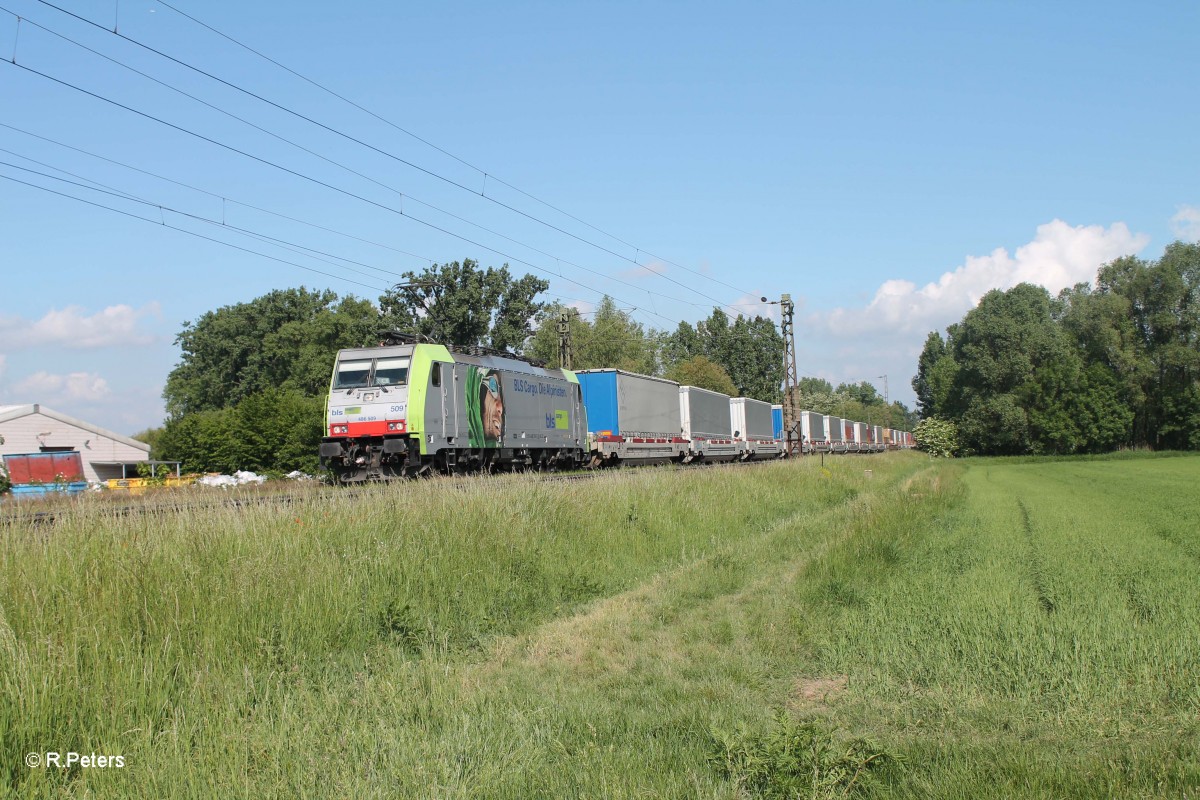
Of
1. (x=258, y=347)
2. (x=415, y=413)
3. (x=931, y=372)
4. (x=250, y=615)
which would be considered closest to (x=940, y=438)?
(x=931, y=372)

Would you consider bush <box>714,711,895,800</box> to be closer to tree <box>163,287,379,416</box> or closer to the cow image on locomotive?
the cow image on locomotive

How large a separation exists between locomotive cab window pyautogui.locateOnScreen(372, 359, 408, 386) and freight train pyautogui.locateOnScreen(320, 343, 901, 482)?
0.03 meters

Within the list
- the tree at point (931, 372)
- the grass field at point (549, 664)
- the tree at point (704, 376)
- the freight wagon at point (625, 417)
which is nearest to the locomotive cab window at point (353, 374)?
the grass field at point (549, 664)

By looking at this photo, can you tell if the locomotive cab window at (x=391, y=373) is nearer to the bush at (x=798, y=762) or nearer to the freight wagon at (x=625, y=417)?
the freight wagon at (x=625, y=417)

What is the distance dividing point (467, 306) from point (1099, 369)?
5647 centimetres

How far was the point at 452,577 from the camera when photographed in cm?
830

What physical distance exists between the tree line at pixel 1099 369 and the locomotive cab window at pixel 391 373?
7361cm

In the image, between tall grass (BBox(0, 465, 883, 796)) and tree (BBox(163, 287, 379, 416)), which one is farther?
tree (BBox(163, 287, 379, 416))

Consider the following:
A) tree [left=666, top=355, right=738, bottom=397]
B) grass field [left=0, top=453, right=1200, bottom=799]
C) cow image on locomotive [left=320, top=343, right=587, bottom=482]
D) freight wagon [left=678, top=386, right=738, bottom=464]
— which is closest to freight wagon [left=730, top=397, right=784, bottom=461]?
freight wagon [left=678, top=386, right=738, bottom=464]

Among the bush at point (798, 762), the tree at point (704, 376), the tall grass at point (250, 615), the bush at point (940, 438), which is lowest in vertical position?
the bush at point (798, 762)

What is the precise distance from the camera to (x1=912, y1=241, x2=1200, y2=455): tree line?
245 ft

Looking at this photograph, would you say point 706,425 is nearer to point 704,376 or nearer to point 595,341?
point 595,341

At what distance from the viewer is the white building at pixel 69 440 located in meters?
47.3

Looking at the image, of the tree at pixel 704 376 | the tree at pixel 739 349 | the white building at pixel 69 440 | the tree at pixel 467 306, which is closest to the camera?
the white building at pixel 69 440
